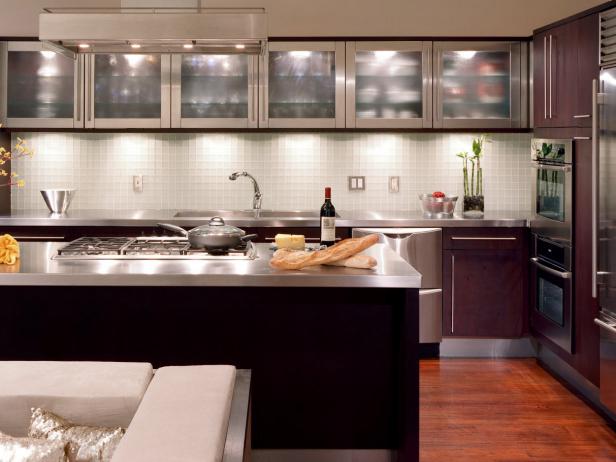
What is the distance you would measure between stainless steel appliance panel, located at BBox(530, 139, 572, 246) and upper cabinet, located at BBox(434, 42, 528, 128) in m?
0.56

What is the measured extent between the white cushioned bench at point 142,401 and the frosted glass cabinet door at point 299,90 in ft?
12.6

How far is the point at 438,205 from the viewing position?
6.02 meters

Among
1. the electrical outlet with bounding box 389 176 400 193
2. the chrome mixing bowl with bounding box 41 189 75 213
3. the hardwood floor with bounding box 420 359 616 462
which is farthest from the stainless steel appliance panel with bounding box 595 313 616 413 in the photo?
the chrome mixing bowl with bounding box 41 189 75 213

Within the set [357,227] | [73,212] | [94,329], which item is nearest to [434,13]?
[357,227]

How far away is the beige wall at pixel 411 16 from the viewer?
20.6ft

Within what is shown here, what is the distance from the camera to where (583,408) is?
15.5 feet

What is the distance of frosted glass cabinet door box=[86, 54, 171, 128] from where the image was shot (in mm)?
6039

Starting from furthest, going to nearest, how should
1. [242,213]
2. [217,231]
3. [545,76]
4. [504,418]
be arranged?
1. [242,213]
2. [545,76]
3. [504,418]
4. [217,231]

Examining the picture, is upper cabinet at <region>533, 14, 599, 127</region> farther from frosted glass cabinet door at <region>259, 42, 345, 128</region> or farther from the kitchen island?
the kitchen island

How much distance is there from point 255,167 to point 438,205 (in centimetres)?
140

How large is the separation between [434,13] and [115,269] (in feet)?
12.6

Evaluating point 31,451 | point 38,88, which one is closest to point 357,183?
point 38,88

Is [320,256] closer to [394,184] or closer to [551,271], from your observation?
[551,271]

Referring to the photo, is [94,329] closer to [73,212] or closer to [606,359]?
[606,359]
